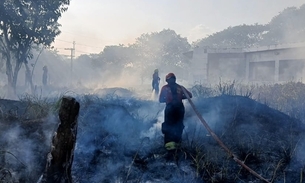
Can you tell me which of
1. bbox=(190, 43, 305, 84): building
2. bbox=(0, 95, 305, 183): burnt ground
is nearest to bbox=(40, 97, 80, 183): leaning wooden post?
bbox=(0, 95, 305, 183): burnt ground

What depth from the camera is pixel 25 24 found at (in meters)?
16.3

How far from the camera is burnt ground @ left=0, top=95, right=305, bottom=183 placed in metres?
5.43

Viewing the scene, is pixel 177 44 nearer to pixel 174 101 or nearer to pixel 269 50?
pixel 269 50

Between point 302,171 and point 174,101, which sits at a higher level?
point 174,101

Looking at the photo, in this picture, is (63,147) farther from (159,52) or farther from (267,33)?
(267,33)

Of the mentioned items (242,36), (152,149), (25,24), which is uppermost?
(242,36)

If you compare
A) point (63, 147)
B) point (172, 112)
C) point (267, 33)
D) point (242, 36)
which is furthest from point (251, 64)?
point (63, 147)

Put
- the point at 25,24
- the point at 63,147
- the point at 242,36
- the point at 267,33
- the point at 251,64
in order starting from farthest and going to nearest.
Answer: the point at 242,36 → the point at 267,33 → the point at 251,64 → the point at 25,24 → the point at 63,147

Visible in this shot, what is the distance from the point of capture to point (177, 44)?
139ft

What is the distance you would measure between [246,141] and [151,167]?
234 centimetres

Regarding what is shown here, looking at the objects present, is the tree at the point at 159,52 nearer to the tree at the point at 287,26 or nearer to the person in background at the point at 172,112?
the tree at the point at 287,26

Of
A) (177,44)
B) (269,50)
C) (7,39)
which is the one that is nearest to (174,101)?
(7,39)

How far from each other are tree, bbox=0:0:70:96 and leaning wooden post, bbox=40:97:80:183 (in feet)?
45.3

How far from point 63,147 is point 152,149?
2.73 metres
